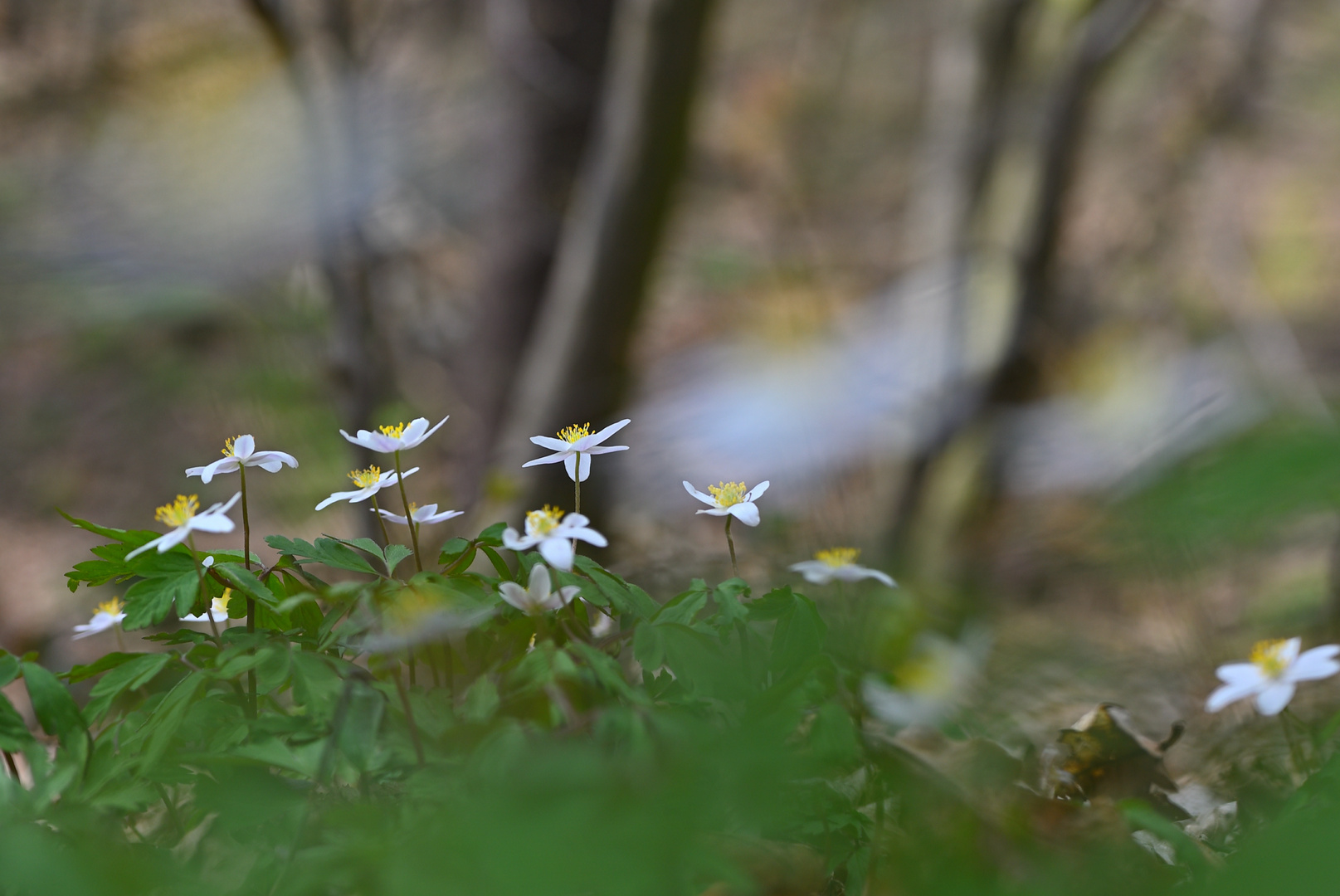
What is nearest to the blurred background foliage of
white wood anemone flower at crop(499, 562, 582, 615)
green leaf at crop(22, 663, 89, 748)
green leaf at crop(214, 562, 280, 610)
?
white wood anemone flower at crop(499, 562, 582, 615)

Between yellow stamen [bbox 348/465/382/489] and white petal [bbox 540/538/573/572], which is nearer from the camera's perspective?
white petal [bbox 540/538/573/572]

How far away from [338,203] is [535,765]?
109 inches

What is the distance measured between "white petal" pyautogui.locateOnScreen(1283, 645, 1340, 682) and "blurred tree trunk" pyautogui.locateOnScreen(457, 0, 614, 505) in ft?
9.19

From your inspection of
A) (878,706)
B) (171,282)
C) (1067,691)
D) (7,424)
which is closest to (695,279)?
(171,282)

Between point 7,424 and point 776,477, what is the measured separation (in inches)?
180

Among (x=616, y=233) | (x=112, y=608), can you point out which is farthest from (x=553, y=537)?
(x=616, y=233)

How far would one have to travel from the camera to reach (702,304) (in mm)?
6457

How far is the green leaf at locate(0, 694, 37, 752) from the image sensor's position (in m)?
0.61

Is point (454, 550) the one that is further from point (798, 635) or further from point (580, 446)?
point (798, 635)

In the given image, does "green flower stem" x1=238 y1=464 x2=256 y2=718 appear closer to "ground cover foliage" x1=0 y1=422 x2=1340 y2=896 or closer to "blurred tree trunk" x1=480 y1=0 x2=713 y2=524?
"ground cover foliage" x1=0 y1=422 x2=1340 y2=896

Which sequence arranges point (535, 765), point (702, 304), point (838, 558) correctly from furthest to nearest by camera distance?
1. point (702, 304)
2. point (838, 558)
3. point (535, 765)

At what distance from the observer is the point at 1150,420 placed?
3342 mm

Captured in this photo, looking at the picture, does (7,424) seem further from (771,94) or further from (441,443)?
(771,94)

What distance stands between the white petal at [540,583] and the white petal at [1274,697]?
0.51 metres
